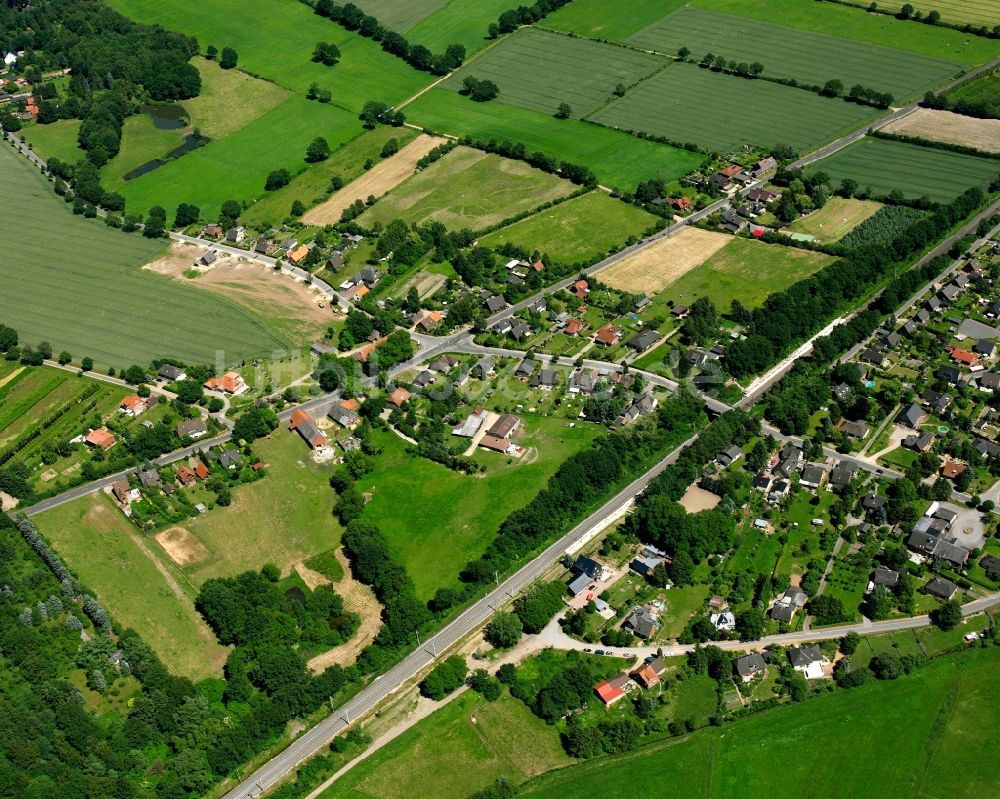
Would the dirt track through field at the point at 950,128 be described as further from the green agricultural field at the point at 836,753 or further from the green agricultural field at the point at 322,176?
the green agricultural field at the point at 836,753

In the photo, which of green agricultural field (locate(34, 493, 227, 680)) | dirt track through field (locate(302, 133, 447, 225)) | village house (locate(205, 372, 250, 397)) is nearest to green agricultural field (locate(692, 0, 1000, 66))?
dirt track through field (locate(302, 133, 447, 225))

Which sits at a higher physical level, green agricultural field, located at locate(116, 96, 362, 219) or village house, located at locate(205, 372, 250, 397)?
green agricultural field, located at locate(116, 96, 362, 219)

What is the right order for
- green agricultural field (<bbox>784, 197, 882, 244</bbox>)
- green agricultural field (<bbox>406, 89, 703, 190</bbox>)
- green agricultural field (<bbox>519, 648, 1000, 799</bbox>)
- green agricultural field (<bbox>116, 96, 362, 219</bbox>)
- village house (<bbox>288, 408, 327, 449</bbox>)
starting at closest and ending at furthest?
green agricultural field (<bbox>519, 648, 1000, 799</bbox>) → village house (<bbox>288, 408, 327, 449</bbox>) → green agricultural field (<bbox>784, 197, 882, 244</bbox>) → green agricultural field (<bbox>406, 89, 703, 190</bbox>) → green agricultural field (<bbox>116, 96, 362, 219</bbox>)

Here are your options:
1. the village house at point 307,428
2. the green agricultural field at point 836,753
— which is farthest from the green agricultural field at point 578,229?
the green agricultural field at point 836,753

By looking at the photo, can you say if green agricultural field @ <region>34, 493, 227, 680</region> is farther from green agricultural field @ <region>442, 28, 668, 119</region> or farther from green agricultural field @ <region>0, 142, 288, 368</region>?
green agricultural field @ <region>442, 28, 668, 119</region>

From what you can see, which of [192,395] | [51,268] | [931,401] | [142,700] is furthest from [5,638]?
[931,401]

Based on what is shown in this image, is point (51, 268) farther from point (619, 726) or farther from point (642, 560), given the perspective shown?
point (619, 726)
